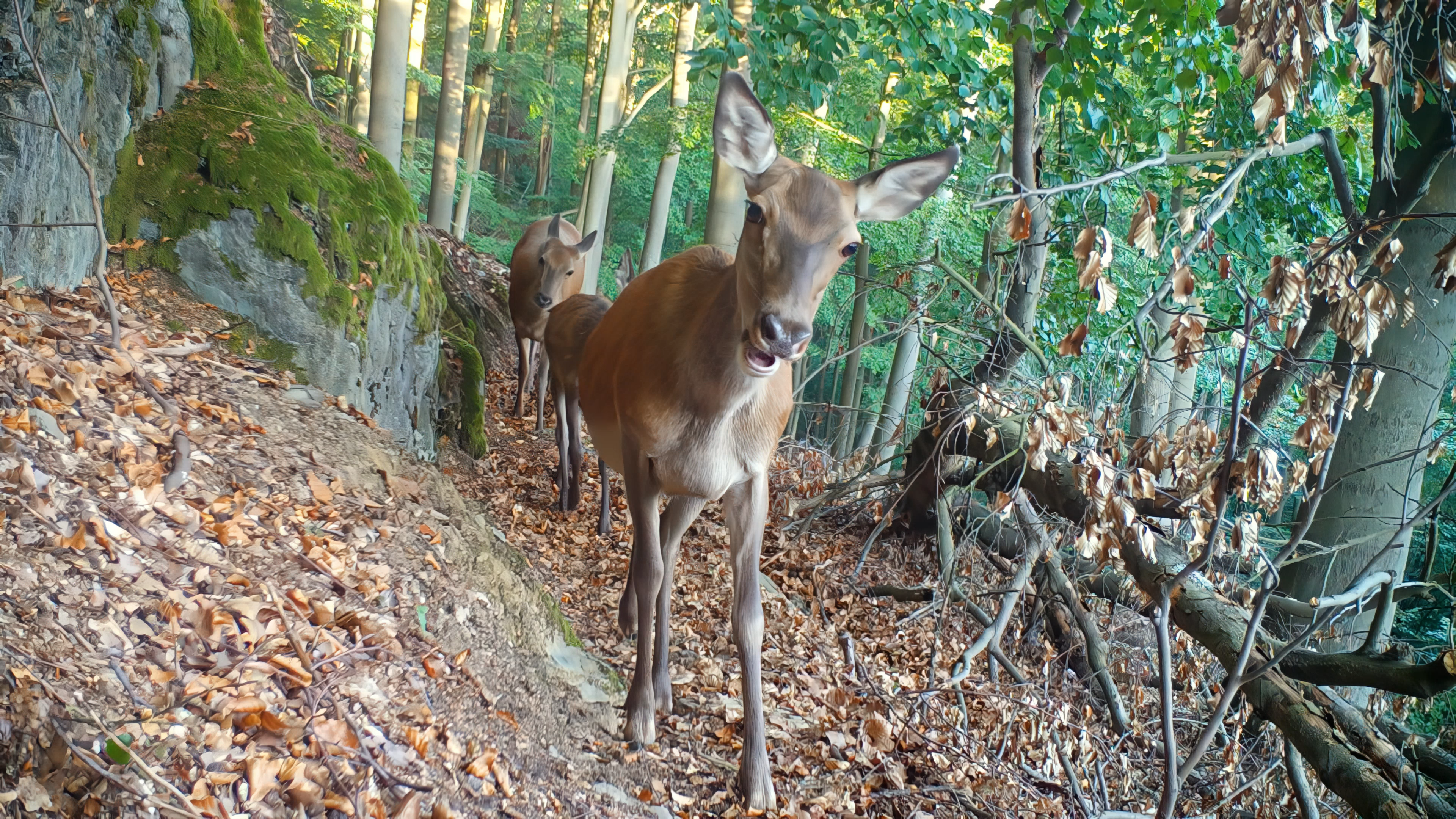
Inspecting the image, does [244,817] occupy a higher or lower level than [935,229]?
lower

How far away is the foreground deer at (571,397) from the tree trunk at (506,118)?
15.3 m

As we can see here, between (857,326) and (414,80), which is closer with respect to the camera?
(857,326)

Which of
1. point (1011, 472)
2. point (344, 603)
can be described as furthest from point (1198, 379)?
point (344, 603)

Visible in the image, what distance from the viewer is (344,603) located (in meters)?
3.39

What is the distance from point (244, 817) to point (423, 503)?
8.33ft

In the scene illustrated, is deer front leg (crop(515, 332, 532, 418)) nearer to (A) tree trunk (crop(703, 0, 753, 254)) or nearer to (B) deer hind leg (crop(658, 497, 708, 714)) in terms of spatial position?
(A) tree trunk (crop(703, 0, 753, 254))

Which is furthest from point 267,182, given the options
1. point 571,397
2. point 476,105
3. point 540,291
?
point 476,105

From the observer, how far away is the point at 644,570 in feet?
14.1

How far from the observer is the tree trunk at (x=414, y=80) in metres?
15.2

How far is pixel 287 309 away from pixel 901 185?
3.61 metres

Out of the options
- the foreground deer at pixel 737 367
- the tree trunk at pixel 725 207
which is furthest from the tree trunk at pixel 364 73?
the foreground deer at pixel 737 367

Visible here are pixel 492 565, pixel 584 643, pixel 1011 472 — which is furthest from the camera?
pixel 1011 472

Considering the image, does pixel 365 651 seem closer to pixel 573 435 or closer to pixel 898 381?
pixel 573 435

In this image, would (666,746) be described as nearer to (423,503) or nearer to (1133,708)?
(423,503)
